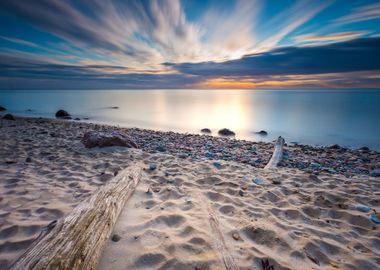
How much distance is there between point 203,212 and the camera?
323 cm

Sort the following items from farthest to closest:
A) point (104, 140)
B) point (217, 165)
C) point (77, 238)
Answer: point (104, 140) → point (217, 165) → point (77, 238)

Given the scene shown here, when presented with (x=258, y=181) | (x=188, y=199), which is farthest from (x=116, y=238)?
(x=258, y=181)

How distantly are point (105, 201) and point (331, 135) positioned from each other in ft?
59.9

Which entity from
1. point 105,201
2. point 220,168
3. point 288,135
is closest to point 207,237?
point 105,201

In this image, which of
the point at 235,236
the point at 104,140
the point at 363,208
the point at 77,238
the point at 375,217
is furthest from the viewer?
the point at 104,140

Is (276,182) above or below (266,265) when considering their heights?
below

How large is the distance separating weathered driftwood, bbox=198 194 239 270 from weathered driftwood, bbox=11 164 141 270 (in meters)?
1.40

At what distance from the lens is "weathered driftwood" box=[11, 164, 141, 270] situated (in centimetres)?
174

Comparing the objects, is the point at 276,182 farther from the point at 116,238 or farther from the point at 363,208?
the point at 116,238

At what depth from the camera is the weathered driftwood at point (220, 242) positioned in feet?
7.01

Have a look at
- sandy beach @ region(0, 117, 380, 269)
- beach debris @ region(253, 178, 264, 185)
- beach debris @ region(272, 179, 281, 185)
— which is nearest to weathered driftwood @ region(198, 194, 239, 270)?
sandy beach @ region(0, 117, 380, 269)

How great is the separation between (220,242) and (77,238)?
1707 millimetres

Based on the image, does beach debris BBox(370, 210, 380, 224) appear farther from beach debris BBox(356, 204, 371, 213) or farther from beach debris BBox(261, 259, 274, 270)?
beach debris BBox(261, 259, 274, 270)

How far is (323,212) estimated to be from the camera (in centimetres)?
340
